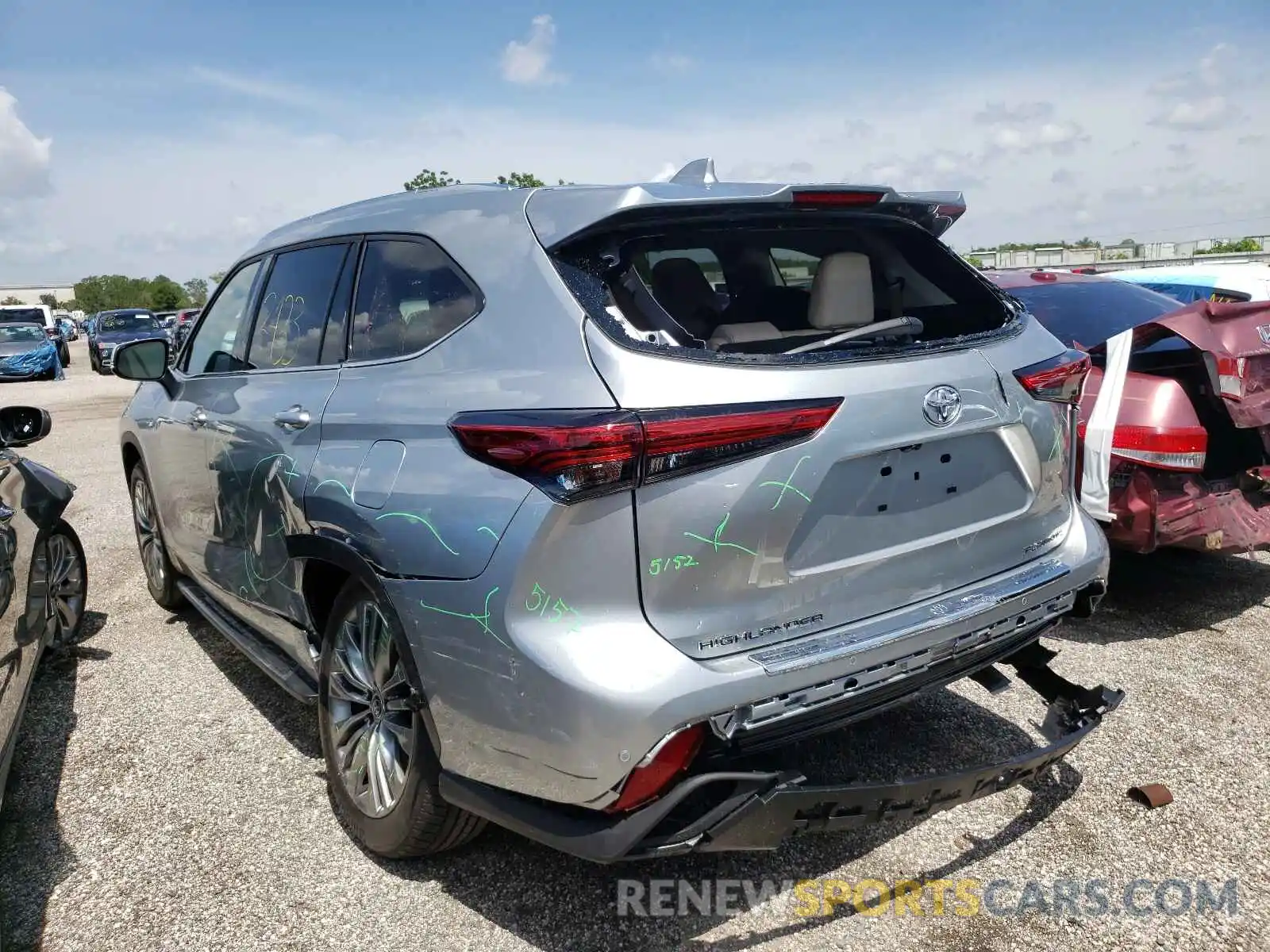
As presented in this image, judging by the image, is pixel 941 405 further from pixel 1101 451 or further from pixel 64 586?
pixel 64 586

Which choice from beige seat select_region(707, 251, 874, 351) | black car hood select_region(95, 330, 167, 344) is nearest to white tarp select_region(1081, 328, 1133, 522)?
beige seat select_region(707, 251, 874, 351)

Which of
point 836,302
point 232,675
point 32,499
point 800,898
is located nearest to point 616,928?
point 800,898

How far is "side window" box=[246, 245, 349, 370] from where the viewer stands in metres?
3.17

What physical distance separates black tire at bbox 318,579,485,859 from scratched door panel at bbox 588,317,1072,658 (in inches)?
31.4

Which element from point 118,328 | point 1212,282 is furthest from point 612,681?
point 118,328

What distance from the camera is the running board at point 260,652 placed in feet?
10.5

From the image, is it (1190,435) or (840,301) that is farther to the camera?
(1190,435)

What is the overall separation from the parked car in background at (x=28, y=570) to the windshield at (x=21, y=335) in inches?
866

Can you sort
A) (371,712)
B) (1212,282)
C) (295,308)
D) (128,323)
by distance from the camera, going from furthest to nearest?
(128,323), (1212,282), (295,308), (371,712)

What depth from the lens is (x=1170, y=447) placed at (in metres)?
4.09

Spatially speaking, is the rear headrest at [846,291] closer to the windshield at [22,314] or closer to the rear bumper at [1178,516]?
the rear bumper at [1178,516]

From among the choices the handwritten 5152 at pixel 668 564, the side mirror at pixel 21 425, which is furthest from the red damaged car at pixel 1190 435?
the side mirror at pixel 21 425

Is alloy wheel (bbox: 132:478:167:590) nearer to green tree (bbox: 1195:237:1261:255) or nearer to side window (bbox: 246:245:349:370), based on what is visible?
side window (bbox: 246:245:349:370)
